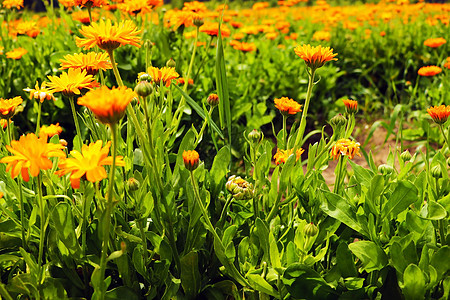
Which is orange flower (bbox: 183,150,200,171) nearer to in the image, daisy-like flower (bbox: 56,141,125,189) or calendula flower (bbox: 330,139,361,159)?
daisy-like flower (bbox: 56,141,125,189)

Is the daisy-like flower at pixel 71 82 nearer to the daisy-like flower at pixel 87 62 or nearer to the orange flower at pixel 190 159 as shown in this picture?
the daisy-like flower at pixel 87 62

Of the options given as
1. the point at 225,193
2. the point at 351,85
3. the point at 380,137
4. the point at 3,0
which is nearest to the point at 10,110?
the point at 225,193

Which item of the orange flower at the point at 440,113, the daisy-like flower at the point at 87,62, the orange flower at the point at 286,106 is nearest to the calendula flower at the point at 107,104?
the daisy-like flower at the point at 87,62

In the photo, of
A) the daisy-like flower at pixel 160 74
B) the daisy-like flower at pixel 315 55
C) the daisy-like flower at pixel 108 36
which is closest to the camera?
the daisy-like flower at pixel 108 36

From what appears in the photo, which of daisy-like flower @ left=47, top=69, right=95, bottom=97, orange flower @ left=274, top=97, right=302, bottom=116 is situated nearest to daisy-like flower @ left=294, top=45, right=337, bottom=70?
orange flower @ left=274, top=97, right=302, bottom=116

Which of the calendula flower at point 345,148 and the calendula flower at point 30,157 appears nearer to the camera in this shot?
the calendula flower at point 30,157

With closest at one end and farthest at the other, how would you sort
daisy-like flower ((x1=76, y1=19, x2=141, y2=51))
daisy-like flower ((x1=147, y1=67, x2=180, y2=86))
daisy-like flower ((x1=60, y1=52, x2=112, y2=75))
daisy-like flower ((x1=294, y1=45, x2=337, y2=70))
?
daisy-like flower ((x1=76, y1=19, x2=141, y2=51))
daisy-like flower ((x1=60, y1=52, x2=112, y2=75))
daisy-like flower ((x1=294, y1=45, x2=337, y2=70))
daisy-like flower ((x1=147, y1=67, x2=180, y2=86))

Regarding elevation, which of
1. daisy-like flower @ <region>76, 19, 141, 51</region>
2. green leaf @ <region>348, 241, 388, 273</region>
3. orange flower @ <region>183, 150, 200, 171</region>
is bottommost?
green leaf @ <region>348, 241, 388, 273</region>

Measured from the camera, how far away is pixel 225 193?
1.62 m

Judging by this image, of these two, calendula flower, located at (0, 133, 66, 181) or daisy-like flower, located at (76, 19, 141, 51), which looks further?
daisy-like flower, located at (76, 19, 141, 51)

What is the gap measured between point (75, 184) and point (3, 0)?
87.3 inches

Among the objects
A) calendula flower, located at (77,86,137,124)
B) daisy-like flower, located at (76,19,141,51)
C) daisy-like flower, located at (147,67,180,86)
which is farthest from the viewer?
daisy-like flower, located at (147,67,180,86)

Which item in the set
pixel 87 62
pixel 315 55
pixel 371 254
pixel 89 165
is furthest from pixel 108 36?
pixel 371 254

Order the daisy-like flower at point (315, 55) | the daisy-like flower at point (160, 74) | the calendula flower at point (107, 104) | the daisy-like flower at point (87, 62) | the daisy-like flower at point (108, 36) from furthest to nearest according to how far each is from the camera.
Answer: the daisy-like flower at point (160, 74) → the daisy-like flower at point (315, 55) → the daisy-like flower at point (87, 62) → the daisy-like flower at point (108, 36) → the calendula flower at point (107, 104)
